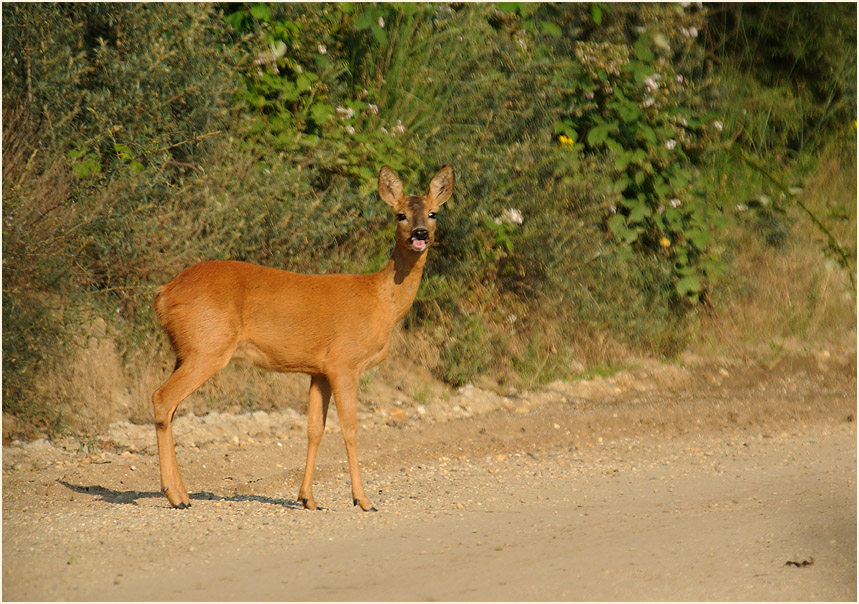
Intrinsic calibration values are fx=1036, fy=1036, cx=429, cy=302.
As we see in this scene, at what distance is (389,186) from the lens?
672 centimetres

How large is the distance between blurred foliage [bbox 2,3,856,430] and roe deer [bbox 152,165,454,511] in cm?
176

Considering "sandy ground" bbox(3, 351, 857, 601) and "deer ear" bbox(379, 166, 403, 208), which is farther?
"deer ear" bbox(379, 166, 403, 208)

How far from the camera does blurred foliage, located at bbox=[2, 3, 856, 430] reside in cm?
812

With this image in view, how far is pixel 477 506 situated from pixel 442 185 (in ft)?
6.73

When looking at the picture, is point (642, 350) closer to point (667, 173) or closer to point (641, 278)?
point (641, 278)

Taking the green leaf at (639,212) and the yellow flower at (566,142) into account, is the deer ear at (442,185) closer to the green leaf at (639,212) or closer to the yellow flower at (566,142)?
the yellow flower at (566,142)

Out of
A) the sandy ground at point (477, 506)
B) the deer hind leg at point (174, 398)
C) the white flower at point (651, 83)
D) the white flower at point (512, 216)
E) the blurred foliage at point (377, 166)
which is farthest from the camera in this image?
the white flower at point (651, 83)

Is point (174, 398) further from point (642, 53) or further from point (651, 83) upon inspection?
point (642, 53)

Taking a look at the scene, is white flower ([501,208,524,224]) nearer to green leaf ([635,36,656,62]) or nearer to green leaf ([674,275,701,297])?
green leaf ([674,275,701,297])

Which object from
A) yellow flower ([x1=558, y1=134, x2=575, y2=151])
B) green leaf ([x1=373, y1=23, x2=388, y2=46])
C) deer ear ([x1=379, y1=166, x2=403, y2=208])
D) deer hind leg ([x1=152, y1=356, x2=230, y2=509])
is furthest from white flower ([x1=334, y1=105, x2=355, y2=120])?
deer hind leg ([x1=152, y1=356, x2=230, y2=509])

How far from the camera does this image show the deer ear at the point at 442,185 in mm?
6617

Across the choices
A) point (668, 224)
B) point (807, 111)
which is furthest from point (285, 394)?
point (807, 111)

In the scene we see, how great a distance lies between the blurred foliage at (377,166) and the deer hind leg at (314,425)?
85.8 inches

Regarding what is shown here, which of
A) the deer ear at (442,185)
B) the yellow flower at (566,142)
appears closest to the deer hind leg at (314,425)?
the deer ear at (442,185)
